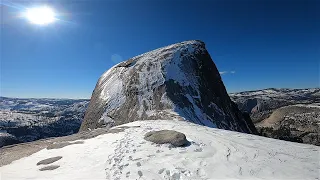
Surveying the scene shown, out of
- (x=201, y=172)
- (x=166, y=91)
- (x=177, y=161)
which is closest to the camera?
(x=201, y=172)

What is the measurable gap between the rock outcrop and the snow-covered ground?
17824 mm

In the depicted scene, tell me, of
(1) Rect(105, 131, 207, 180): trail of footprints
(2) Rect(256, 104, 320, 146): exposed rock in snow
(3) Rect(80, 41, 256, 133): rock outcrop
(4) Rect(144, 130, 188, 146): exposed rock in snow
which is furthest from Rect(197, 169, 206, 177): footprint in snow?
(2) Rect(256, 104, 320, 146): exposed rock in snow

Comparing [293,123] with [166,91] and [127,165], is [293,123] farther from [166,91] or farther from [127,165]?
[127,165]

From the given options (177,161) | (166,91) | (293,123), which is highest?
(166,91)

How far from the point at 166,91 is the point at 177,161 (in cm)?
2965

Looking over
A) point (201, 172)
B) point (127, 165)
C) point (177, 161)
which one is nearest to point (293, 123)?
point (177, 161)

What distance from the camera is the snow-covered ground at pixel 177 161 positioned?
9.40 metres

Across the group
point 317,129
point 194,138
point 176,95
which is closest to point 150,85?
point 176,95

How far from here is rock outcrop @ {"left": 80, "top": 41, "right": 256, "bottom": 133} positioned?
36.8 metres

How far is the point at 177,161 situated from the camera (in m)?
10.5

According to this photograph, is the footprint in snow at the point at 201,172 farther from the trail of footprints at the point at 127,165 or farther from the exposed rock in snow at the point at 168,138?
the exposed rock in snow at the point at 168,138

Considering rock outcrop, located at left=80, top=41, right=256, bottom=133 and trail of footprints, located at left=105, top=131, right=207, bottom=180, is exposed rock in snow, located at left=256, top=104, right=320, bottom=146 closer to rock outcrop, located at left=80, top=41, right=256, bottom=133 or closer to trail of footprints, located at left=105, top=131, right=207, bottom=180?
rock outcrop, located at left=80, top=41, right=256, bottom=133

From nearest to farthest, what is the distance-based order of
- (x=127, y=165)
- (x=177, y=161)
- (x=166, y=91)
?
(x=127, y=165)
(x=177, y=161)
(x=166, y=91)

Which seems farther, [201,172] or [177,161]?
[177,161]
